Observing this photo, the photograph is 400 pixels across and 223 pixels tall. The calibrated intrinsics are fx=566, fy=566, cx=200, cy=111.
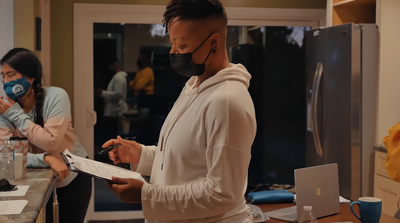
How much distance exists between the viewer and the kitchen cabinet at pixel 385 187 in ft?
12.3

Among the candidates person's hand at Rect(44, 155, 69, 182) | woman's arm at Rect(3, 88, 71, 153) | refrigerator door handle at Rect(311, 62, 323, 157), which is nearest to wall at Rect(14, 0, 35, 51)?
woman's arm at Rect(3, 88, 71, 153)

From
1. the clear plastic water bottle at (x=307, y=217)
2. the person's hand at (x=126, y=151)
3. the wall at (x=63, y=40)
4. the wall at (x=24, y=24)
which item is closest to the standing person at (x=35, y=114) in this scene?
the wall at (x=24, y=24)

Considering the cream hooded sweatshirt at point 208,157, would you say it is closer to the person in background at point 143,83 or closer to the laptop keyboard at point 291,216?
the laptop keyboard at point 291,216

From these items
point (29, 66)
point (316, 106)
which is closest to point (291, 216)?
point (29, 66)

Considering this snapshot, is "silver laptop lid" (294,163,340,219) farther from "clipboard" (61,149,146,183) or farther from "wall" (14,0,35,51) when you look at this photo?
"wall" (14,0,35,51)

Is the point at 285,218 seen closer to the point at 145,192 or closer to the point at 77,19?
the point at 145,192

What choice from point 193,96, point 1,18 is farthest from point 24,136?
point 193,96

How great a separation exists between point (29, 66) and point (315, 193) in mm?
1726

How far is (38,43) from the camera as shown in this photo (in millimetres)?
4109

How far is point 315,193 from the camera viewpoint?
7.93ft

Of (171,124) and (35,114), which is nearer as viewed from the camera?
(171,124)

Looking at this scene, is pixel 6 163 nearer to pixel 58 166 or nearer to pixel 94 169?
pixel 58 166

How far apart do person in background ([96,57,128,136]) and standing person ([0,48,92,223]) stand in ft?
5.75

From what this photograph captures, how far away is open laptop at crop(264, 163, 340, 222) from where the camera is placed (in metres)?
2.35
